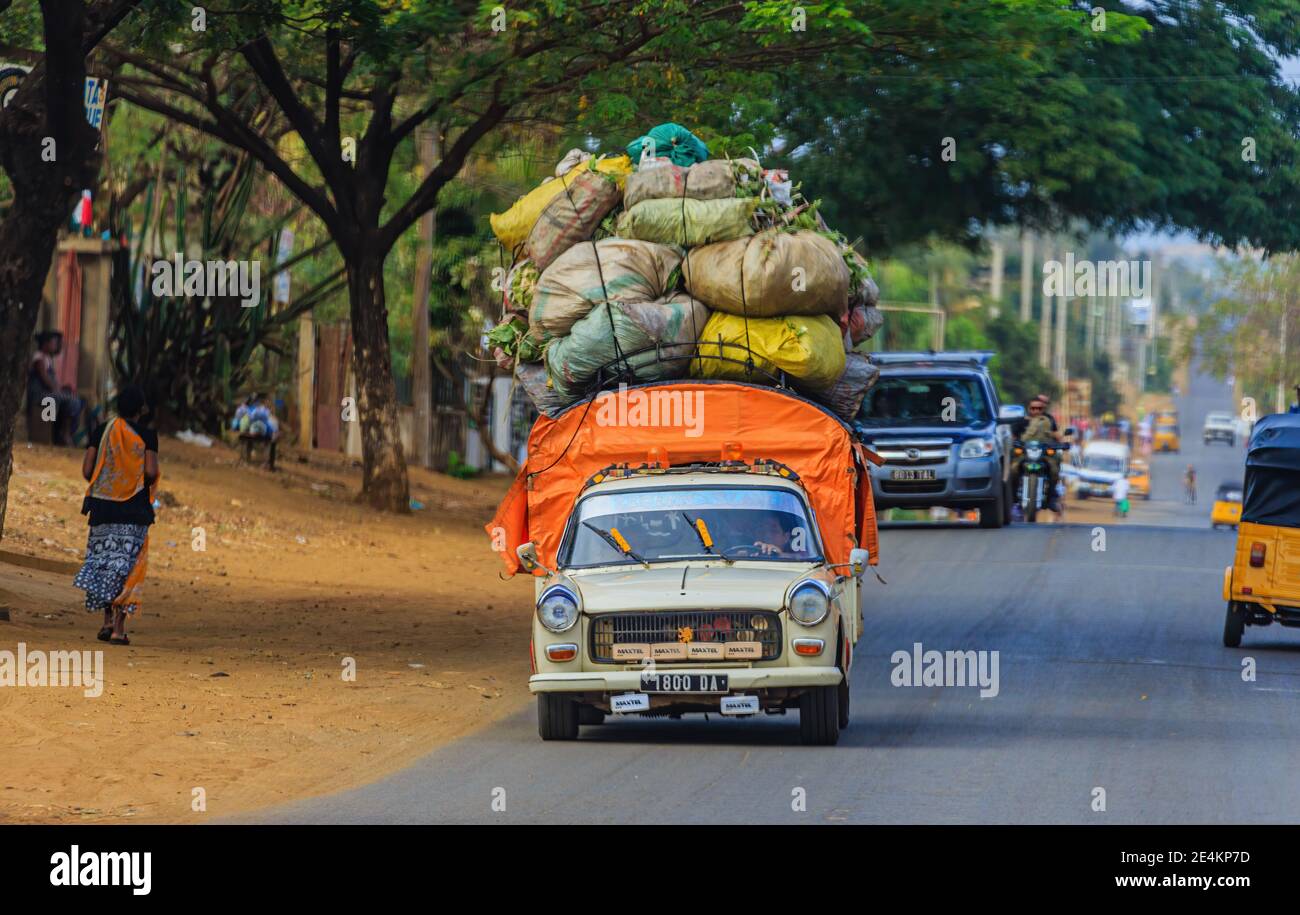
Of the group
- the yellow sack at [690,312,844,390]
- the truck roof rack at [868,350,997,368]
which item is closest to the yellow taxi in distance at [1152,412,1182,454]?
the truck roof rack at [868,350,997,368]

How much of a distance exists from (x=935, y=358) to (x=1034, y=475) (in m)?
3.73

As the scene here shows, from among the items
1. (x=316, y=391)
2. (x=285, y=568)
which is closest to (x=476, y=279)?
(x=316, y=391)

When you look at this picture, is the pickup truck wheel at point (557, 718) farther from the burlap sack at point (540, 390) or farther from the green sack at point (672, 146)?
the green sack at point (672, 146)

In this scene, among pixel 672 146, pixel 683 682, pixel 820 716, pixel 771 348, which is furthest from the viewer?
pixel 672 146

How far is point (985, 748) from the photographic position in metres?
12.4

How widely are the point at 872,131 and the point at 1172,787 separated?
73.6 feet

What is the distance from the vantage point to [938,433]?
26.2 metres

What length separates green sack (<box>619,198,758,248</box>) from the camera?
1398cm

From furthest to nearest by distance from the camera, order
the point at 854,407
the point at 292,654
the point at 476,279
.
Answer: the point at 476,279, the point at 292,654, the point at 854,407

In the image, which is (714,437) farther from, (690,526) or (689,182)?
(689,182)

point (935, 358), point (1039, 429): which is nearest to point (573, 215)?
point (935, 358)

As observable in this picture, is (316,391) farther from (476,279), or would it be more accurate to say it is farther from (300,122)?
(300,122)

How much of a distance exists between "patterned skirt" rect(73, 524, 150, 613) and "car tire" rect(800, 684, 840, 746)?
5.84m

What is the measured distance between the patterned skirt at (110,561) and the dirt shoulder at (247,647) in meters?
0.42
